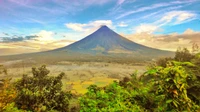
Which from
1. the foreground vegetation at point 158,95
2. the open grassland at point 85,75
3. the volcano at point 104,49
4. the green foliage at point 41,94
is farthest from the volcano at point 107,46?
the foreground vegetation at point 158,95

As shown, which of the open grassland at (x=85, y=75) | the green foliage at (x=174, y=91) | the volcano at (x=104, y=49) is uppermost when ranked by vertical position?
the volcano at (x=104, y=49)

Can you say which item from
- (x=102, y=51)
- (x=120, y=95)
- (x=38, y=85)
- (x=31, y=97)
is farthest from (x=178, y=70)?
(x=102, y=51)

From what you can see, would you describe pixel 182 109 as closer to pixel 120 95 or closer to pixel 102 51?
pixel 120 95

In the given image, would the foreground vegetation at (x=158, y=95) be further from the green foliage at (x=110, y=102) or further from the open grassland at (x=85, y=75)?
the open grassland at (x=85, y=75)

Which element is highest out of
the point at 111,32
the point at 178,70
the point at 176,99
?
the point at 111,32

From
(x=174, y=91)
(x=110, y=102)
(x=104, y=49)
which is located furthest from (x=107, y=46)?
(x=174, y=91)

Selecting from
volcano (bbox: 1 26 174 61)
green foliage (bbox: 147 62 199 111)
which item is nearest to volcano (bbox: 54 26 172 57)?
volcano (bbox: 1 26 174 61)
